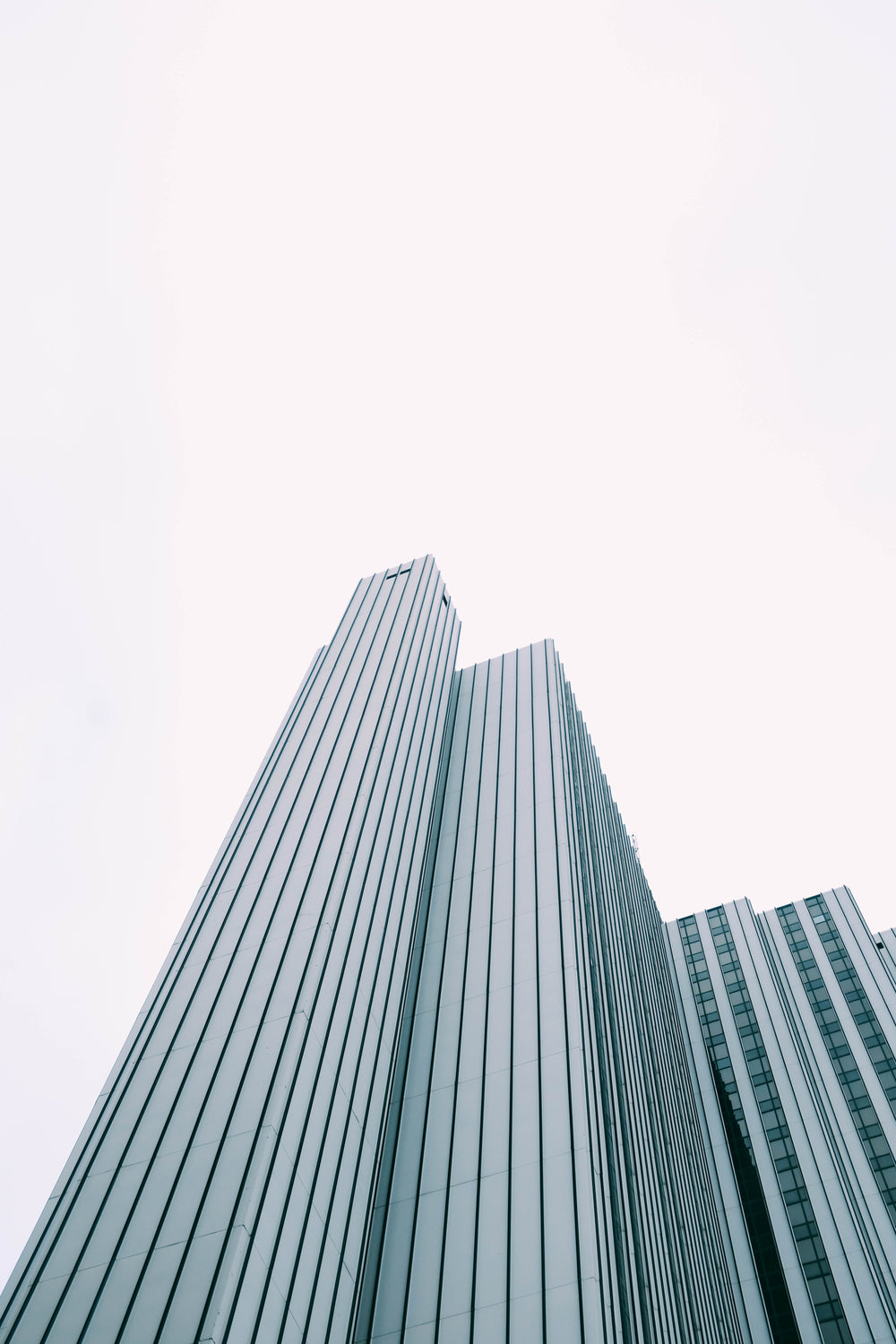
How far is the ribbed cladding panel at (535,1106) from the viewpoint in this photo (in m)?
29.2

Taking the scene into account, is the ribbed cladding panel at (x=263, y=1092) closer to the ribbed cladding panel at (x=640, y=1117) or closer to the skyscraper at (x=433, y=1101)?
the skyscraper at (x=433, y=1101)

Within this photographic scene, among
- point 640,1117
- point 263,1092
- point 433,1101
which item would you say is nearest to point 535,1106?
point 433,1101

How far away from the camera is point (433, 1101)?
36750 millimetres

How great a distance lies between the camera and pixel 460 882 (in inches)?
1897

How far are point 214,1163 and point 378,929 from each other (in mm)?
13188

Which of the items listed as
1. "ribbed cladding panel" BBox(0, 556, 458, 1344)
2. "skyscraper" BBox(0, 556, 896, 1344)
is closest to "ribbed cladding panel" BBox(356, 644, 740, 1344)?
"skyscraper" BBox(0, 556, 896, 1344)

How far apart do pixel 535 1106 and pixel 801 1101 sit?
43.1 m

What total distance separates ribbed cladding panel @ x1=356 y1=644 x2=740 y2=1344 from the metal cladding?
19.5ft

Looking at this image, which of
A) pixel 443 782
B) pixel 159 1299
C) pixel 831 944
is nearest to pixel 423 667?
pixel 443 782

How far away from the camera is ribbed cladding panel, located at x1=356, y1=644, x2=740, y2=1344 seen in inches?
1151

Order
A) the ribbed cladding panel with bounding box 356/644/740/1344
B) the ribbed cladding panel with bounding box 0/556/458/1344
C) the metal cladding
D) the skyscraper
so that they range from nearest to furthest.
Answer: the ribbed cladding panel with bounding box 0/556/458/1344, the skyscraper, the ribbed cladding panel with bounding box 356/644/740/1344, the metal cladding

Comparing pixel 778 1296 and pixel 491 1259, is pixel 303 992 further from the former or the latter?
pixel 778 1296

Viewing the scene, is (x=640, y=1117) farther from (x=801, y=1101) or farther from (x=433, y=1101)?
(x=801, y=1101)

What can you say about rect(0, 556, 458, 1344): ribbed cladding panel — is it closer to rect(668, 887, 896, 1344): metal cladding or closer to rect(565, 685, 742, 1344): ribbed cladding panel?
rect(565, 685, 742, 1344): ribbed cladding panel
